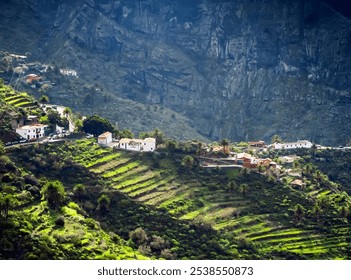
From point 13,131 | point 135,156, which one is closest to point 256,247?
point 135,156

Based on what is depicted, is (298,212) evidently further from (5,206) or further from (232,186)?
(5,206)

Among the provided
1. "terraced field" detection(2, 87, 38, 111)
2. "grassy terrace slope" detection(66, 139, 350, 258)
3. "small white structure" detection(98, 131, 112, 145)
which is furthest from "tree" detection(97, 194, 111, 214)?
"terraced field" detection(2, 87, 38, 111)

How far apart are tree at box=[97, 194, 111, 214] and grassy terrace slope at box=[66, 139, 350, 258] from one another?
572 cm

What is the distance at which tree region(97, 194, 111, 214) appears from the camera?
92062 millimetres

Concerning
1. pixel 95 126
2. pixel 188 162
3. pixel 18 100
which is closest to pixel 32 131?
pixel 95 126

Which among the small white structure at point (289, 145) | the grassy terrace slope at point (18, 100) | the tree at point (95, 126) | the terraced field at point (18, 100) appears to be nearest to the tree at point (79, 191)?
the tree at point (95, 126)

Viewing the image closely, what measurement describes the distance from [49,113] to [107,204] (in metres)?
34.1

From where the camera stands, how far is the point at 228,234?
9331 cm

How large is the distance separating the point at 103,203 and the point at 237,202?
22112 millimetres

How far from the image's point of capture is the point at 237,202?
101875 millimetres

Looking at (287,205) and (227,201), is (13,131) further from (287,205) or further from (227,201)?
(287,205)

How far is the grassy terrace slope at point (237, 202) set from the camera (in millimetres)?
95062

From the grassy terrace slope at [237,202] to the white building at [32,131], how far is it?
9497mm

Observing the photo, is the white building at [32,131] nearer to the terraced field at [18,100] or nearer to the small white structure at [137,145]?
the terraced field at [18,100]
